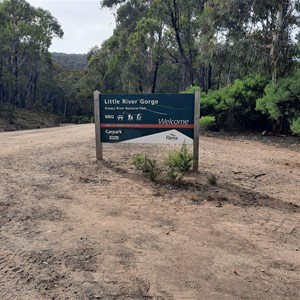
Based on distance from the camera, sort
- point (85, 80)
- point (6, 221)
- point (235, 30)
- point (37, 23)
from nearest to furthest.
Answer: point (6, 221) < point (235, 30) < point (37, 23) < point (85, 80)

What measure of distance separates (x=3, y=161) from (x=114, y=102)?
2.67 meters


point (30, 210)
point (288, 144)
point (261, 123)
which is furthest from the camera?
point (261, 123)

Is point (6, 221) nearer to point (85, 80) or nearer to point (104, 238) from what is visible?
point (104, 238)

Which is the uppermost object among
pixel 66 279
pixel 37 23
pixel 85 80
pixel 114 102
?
pixel 37 23

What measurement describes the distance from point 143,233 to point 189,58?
2794 cm

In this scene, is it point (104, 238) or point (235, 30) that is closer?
point (104, 238)

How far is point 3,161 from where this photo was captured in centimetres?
688

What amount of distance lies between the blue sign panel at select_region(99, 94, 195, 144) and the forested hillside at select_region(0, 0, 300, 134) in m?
6.01

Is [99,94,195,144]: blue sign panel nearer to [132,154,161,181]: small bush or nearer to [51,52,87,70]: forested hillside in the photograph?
[132,154,161,181]: small bush

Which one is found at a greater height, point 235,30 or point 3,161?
point 235,30

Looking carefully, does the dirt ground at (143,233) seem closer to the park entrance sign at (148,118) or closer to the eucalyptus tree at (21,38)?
the park entrance sign at (148,118)

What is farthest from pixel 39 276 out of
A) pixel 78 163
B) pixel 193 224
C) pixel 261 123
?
pixel 261 123

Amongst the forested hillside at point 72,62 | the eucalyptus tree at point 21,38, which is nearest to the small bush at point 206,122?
the eucalyptus tree at point 21,38

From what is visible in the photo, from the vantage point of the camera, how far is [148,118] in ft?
20.8
